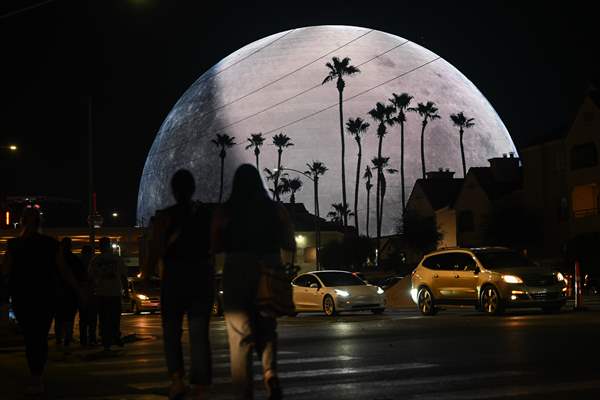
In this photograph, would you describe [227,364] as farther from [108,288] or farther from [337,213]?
[337,213]

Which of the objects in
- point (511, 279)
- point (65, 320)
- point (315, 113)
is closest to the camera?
point (65, 320)

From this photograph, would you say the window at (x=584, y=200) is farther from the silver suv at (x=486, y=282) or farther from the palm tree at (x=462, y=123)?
the palm tree at (x=462, y=123)

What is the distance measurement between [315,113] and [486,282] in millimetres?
102946

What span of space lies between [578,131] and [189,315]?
2221 inches

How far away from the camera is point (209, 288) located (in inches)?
368

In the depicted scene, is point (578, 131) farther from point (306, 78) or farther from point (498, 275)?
point (306, 78)

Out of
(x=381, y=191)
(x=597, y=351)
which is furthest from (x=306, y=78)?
(x=597, y=351)

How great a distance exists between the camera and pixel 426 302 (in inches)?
1086

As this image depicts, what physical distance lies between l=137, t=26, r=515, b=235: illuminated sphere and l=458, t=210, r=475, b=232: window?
132ft

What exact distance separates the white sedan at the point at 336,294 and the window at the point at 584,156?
33.3 m

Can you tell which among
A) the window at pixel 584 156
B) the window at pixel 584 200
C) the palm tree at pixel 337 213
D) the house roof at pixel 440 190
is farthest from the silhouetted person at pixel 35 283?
the palm tree at pixel 337 213

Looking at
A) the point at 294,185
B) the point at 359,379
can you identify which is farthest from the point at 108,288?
the point at 294,185

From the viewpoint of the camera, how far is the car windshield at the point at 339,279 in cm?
3139

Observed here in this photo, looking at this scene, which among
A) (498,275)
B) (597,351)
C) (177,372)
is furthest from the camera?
(498,275)
